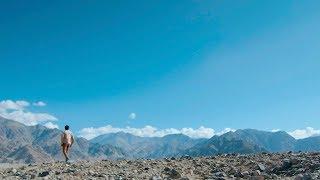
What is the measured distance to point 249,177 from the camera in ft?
65.3

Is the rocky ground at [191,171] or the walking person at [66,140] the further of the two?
the walking person at [66,140]

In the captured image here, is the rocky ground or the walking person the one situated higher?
the walking person

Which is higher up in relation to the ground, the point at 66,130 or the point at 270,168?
the point at 66,130

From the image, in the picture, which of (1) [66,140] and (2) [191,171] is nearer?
(2) [191,171]

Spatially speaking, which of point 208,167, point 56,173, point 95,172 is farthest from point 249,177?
point 56,173

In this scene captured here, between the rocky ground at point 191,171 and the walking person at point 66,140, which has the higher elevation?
the walking person at point 66,140

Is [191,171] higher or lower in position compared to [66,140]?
lower

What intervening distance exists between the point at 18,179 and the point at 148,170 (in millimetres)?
6552

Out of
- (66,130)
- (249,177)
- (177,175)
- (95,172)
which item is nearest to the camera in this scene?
(249,177)

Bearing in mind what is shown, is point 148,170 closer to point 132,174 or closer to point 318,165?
point 132,174

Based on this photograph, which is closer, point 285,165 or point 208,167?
point 285,165

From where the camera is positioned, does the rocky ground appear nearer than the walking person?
Yes

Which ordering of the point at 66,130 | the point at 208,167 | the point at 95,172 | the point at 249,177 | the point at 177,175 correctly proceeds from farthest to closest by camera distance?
1. the point at 66,130
2. the point at 208,167
3. the point at 95,172
4. the point at 177,175
5. the point at 249,177

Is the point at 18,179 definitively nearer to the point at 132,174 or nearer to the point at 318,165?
the point at 132,174
